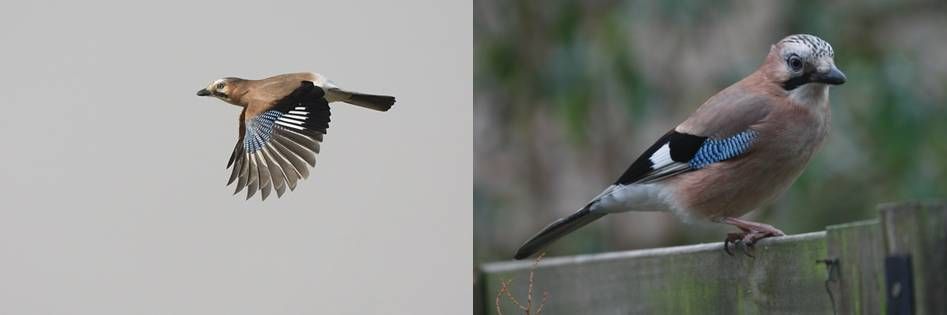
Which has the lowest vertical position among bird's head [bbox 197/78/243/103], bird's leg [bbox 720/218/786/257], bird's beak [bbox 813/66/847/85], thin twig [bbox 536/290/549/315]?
thin twig [bbox 536/290/549/315]

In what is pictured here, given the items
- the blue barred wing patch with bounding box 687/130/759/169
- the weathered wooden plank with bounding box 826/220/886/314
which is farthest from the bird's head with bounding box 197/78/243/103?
the weathered wooden plank with bounding box 826/220/886/314

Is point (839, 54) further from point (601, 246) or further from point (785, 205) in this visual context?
point (601, 246)

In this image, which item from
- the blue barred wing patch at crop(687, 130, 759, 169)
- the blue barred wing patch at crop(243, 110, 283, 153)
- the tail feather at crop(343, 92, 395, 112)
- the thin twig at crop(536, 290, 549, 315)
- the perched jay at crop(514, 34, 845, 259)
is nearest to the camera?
the perched jay at crop(514, 34, 845, 259)

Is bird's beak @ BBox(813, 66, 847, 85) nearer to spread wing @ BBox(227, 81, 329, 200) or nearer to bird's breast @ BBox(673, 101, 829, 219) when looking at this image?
bird's breast @ BBox(673, 101, 829, 219)

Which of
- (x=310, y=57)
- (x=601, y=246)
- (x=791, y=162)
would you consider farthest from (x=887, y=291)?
(x=310, y=57)

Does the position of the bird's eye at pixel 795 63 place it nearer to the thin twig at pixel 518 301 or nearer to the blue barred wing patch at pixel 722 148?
the blue barred wing patch at pixel 722 148

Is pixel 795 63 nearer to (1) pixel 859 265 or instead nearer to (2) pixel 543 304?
(1) pixel 859 265

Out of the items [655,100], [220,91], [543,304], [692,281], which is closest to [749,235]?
[692,281]
